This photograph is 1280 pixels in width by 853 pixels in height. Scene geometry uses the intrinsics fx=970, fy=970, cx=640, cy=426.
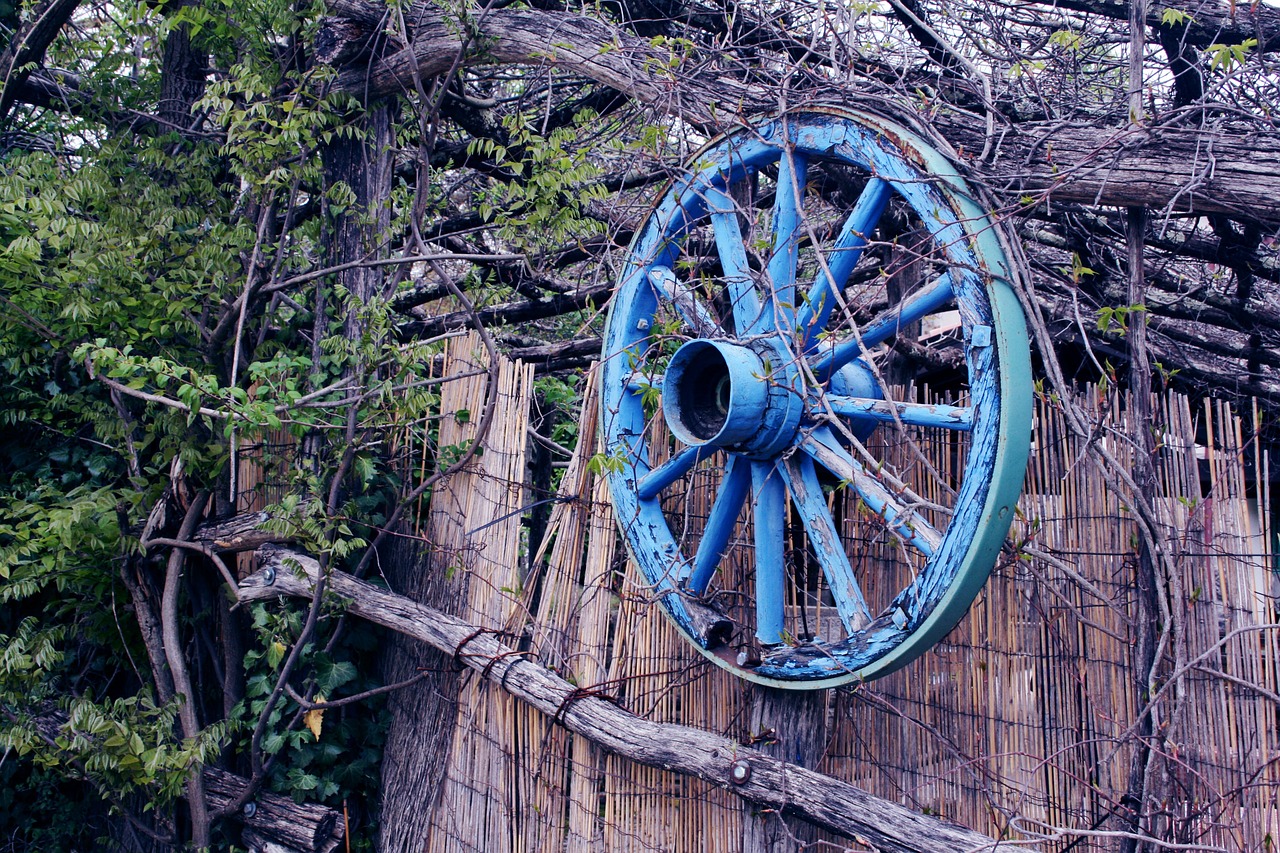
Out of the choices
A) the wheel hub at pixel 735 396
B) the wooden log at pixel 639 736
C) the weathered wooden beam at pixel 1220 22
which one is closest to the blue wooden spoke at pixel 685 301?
the wheel hub at pixel 735 396

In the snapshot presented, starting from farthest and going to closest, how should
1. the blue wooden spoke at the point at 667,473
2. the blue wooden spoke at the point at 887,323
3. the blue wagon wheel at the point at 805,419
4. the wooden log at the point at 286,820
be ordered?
the wooden log at the point at 286,820 → the blue wooden spoke at the point at 667,473 → the blue wooden spoke at the point at 887,323 → the blue wagon wheel at the point at 805,419

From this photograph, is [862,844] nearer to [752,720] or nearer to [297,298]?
[752,720]

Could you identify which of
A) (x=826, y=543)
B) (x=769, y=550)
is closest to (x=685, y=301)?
(x=769, y=550)

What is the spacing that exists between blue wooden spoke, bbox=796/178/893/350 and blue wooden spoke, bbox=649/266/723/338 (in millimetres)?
403

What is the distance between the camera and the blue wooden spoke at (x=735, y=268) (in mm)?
2902

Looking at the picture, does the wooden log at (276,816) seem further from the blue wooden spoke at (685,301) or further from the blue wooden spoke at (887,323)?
the blue wooden spoke at (887,323)

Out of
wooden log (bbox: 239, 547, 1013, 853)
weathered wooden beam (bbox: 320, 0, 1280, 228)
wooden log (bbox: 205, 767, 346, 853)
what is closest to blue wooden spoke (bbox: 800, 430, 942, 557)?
wooden log (bbox: 239, 547, 1013, 853)

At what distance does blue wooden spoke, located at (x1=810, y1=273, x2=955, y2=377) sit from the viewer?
2.45 meters

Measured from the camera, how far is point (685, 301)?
10.4 ft

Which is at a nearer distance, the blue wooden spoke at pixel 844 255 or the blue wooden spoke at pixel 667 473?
the blue wooden spoke at pixel 844 255

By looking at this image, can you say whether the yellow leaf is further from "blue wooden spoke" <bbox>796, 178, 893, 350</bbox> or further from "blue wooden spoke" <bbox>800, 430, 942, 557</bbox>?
"blue wooden spoke" <bbox>796, 178, 893, 350</bbox>

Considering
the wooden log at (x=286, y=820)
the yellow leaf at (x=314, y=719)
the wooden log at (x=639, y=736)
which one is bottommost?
the wooden log at (x=286, y=820)

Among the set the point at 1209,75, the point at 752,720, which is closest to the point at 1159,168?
the point at 1209,75

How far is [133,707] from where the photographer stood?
3.82 meters
